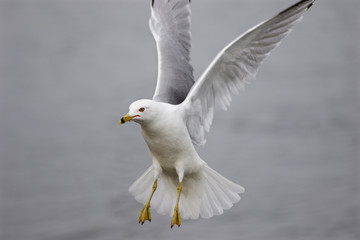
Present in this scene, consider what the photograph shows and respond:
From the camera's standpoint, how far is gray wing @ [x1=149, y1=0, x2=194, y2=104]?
5.82 m

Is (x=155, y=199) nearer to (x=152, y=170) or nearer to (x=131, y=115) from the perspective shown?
(x=152, y=170)

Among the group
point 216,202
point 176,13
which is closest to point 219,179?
point 216,202

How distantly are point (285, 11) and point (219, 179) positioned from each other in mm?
1353

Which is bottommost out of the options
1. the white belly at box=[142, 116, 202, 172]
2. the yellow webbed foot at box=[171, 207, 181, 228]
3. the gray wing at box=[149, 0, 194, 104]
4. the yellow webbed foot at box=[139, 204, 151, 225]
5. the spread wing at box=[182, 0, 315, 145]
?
the yellow webbed foot at box=[171, 207, 181, 228]

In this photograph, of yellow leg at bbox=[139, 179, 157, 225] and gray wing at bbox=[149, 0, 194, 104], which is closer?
yellow leg at bbox=[139, 179, 157, 225]

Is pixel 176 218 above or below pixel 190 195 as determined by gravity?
Result: below

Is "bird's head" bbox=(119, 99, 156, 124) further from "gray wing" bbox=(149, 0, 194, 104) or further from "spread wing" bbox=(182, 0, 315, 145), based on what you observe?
"gray wing" bbox=(149, 0, 194, 104)

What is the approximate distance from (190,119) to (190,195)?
2.02 feet

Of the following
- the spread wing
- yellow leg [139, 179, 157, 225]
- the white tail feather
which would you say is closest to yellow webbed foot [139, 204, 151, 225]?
yellow leg [139, 179, 157, 225]

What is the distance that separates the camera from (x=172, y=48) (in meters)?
6.20

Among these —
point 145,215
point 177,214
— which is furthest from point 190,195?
point 145,215

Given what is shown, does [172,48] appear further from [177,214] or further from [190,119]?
[177,214]

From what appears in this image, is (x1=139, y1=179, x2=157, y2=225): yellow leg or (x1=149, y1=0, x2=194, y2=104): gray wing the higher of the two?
(x1=149, y1=0, x2=194, y2=104): gray wing

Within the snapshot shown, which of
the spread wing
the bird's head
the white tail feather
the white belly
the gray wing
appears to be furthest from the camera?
the gray wing
